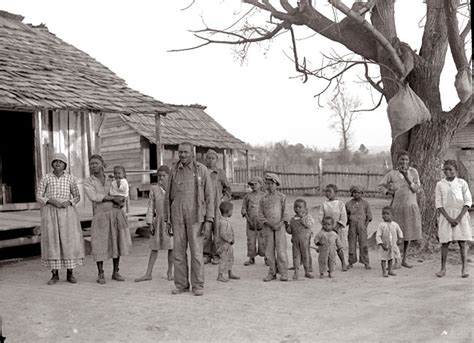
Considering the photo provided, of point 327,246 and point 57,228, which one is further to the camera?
point 327,246

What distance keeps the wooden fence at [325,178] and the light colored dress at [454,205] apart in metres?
16.1

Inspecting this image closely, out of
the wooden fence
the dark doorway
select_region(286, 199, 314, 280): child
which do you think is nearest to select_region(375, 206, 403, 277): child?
select_region(286, 199, 314, 280): child

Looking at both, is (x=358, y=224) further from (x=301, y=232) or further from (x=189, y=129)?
(x=189, y=129)

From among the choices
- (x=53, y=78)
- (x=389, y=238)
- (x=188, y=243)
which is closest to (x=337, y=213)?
(x=389, y=238)

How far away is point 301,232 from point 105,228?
262cm

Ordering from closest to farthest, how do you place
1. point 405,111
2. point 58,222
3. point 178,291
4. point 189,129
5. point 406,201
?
1. point 178,291
2. point 58,222
3. point 406,201
4. point 405,111
5. point 189,129

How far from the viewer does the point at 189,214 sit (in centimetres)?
651

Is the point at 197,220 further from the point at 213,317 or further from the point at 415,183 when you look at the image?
the point at 415,183

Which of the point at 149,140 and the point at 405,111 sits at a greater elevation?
the point at 149,140

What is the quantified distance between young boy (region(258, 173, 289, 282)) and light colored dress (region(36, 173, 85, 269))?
251cm

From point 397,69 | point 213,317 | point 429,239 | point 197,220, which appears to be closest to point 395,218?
point 429,239

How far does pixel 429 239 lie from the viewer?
361 inches

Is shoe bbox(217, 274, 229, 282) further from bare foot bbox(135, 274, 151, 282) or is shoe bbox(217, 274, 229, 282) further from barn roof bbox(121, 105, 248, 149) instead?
barn roof bbox(121, 105, 248, 149)

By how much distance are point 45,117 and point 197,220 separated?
21.5 ft
